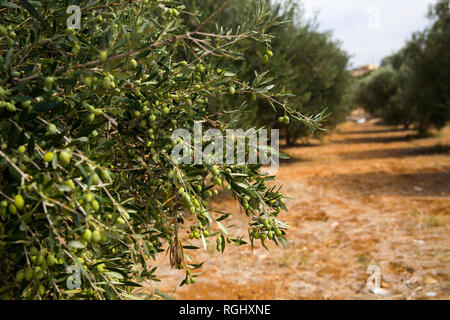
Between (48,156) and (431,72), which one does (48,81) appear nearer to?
(48,156)

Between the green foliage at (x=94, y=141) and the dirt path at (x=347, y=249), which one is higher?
the green foliage at (x=94, y=141)

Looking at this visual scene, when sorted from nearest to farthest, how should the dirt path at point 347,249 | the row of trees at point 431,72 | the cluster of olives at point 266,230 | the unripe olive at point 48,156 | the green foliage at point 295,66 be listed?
the unripe olive at point 48,156
the cluster of olives at point 266,230
the dirt path at point 347,249
the green foliage at point 295,66
the row of trees at point 431,72

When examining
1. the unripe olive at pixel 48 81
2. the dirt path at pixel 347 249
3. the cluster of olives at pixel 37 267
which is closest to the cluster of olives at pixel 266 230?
the cluster of olives at pixel 37 267

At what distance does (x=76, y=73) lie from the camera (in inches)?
50.3

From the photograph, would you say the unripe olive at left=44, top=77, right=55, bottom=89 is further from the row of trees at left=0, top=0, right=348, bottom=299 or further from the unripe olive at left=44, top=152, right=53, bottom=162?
the unripe olive at left=44, top=152, right=53, bottom=162

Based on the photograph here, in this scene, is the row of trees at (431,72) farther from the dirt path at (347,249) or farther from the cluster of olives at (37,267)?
the cluster of olives at (37,267)

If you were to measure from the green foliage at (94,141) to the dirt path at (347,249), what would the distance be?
3887 mm

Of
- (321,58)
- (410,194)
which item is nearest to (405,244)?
(410,194)

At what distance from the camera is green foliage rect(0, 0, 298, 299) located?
46.6 inches

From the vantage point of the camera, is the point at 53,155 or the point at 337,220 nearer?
the point at 53,155

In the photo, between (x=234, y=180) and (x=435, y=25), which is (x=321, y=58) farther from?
(x=234, y=180)

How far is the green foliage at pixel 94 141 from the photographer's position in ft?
3.88

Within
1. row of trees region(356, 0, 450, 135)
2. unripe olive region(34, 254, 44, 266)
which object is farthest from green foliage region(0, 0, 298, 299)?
row of trees region(356, 0, 450, 135)
